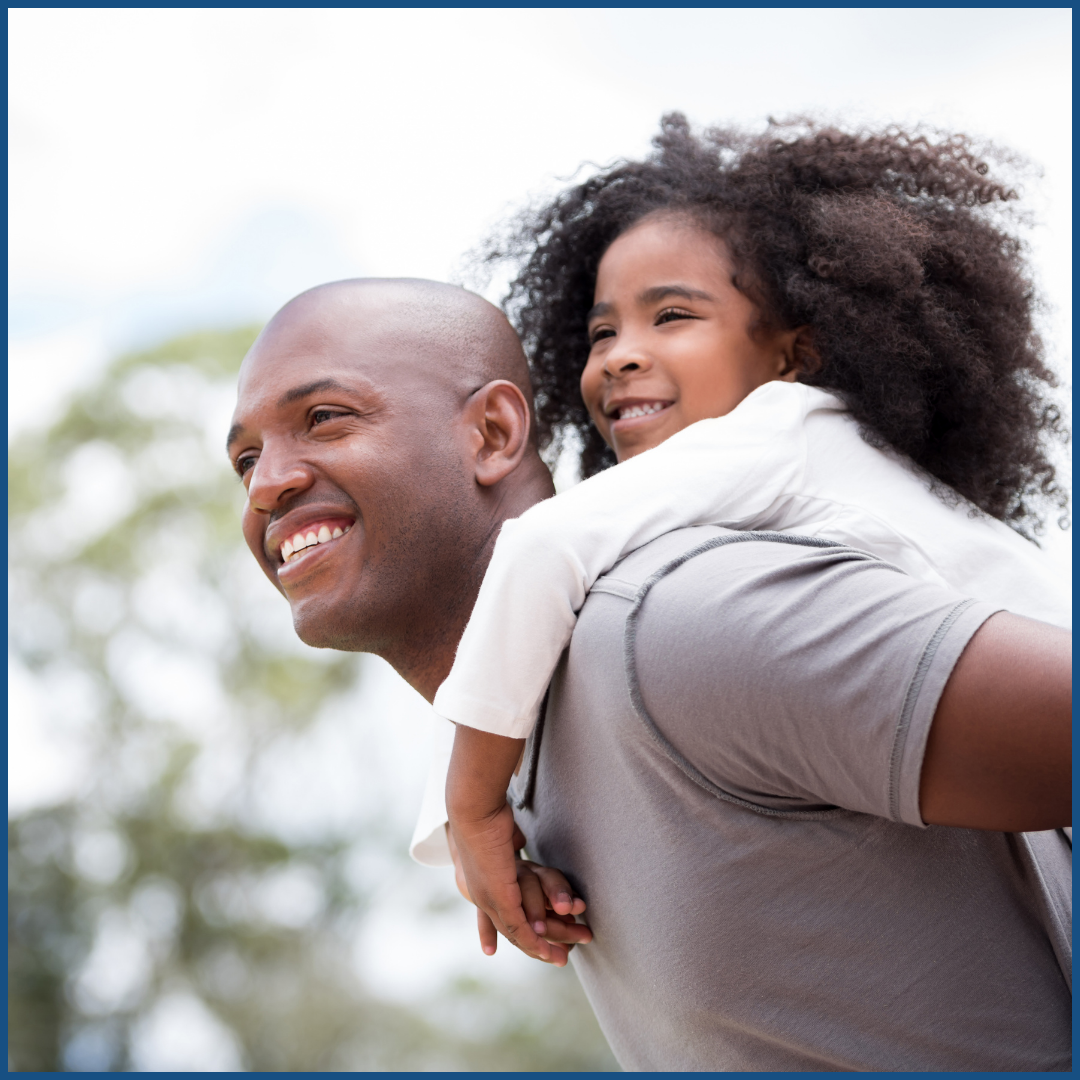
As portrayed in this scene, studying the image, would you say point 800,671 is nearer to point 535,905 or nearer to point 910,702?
point 910,702

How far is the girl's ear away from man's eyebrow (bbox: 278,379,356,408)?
88 cm

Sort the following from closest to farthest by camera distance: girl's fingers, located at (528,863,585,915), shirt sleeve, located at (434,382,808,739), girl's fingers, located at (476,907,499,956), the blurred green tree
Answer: shirt sleeve, located at (434,382,808,739)
girl's fingers, located at (528,863,585,915)
girl's fingers, located at (476,907,499,956)
the blurred green tree

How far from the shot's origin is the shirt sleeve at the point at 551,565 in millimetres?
1626

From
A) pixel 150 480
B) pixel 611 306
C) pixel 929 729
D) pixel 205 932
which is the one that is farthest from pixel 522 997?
pixel 929 729

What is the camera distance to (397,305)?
2334 millimetres

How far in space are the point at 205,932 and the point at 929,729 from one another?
13.0 meters

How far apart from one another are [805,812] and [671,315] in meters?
1.22

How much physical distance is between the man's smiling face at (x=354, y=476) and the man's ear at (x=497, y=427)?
4cm

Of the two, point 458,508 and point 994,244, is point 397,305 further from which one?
point 994,244

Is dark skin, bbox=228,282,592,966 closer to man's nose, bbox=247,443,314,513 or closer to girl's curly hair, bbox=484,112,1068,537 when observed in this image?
man's nose, bbox=247,443,314,513

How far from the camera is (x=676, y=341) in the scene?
236cm

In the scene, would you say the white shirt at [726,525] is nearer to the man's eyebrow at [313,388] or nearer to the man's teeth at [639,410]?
the man's teeth at [639,410]

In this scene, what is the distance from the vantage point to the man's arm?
1233mm

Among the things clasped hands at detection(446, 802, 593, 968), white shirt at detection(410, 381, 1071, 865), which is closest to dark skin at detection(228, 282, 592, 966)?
clasped hands at detection(446, 802, 593, 968)
